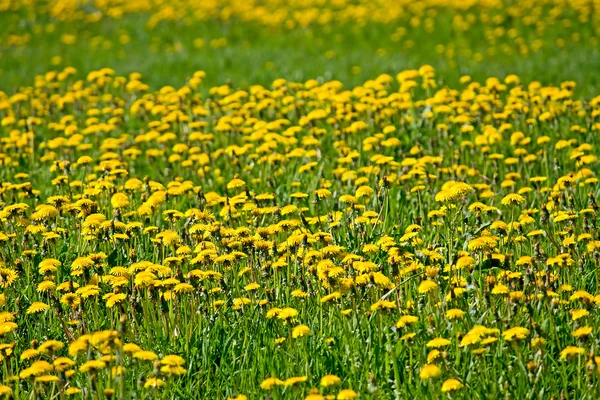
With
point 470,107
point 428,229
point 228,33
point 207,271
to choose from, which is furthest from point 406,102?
point 228,33

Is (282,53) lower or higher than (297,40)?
lower

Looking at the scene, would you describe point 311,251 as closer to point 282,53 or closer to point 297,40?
point 282,53

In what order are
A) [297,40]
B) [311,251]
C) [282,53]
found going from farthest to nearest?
[297,40], [282,53], [311,251]

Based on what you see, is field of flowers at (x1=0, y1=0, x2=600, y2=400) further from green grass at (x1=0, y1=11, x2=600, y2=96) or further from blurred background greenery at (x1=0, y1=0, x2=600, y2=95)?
blurred background greenery at (x1=0, y1=0, x2=600, y2=95)

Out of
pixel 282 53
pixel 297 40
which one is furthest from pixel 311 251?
pixel 297 40

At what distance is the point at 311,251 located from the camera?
4.00 metres

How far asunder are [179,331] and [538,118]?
3879 millimetres

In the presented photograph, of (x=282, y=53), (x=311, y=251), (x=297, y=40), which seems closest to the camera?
(x=311, y=251)

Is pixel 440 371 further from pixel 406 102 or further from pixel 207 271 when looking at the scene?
pixel 406 102

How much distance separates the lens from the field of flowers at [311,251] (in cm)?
336

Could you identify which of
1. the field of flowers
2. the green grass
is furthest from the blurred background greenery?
Result: the field of flowers

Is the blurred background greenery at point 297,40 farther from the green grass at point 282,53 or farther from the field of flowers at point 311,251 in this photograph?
the field of flowers at point 311,251

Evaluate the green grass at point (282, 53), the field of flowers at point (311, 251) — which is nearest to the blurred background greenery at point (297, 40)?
the green grass at point (282, 53)

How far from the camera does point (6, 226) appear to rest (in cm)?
521
